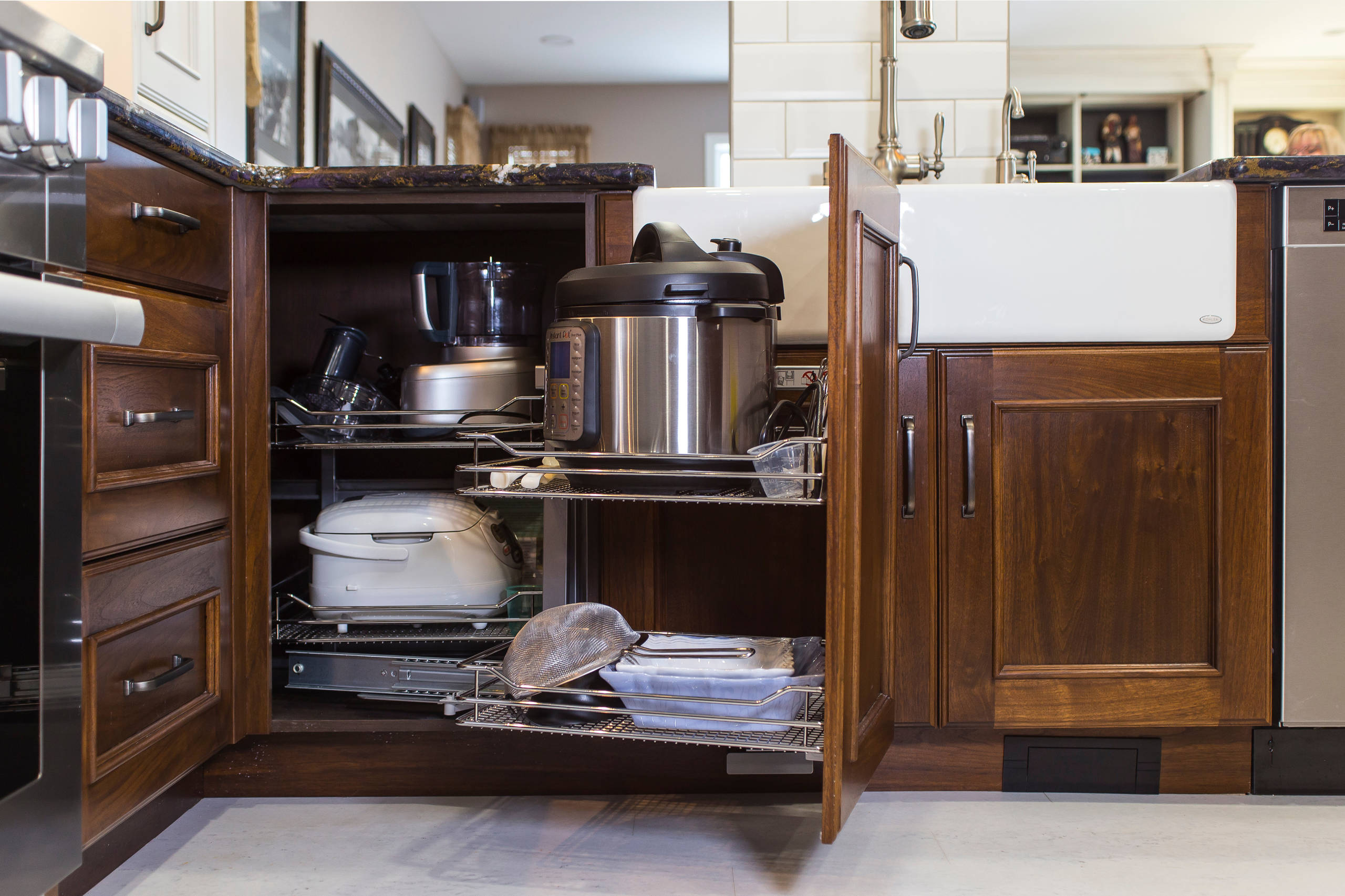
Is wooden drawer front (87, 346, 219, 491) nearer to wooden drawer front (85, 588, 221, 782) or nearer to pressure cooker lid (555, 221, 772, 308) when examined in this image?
wooden drawer front (85, 588, 221, 782)

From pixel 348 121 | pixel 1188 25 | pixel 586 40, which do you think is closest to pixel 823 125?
pixel 348 121

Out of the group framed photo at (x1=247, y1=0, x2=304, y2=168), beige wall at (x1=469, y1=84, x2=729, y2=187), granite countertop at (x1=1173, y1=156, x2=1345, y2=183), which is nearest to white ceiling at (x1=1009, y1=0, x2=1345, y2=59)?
beige wall at (x1=469, y1=84, x2=729, y2=187)

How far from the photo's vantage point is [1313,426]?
1.32m

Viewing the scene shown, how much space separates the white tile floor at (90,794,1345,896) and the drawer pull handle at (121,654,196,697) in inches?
9.5

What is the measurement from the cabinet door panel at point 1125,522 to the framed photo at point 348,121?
1980mm

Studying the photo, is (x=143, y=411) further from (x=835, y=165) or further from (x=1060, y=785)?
(x=1060, y=785)

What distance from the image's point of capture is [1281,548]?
1.32 meters

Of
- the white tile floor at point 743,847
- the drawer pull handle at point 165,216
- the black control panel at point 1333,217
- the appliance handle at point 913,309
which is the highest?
the black control panel at point 1333,217

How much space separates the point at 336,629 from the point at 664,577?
20.4 inches

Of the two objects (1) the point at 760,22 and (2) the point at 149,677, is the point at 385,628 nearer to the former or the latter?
(2) the point at 149,677

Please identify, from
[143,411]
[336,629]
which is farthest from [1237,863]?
[143,411]

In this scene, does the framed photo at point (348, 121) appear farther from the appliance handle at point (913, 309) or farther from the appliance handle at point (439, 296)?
the appliance handle at point (913, 309)

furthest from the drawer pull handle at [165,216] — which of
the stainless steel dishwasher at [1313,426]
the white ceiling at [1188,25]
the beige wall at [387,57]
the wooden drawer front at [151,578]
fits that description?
the white ceiling at [1188,25]

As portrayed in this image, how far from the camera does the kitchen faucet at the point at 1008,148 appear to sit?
1.73 meters
